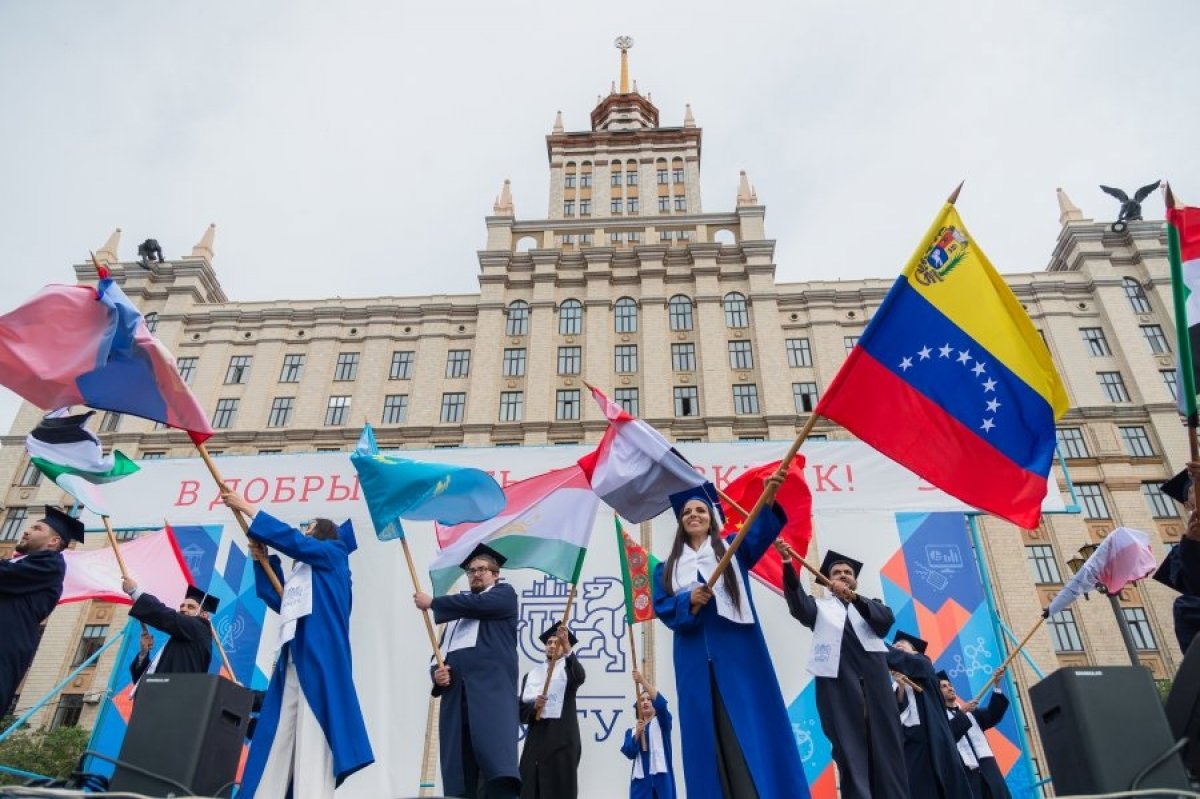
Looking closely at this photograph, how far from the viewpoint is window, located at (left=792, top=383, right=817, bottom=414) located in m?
27.0

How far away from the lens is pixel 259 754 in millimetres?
4492

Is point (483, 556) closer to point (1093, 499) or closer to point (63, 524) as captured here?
point (63, 524)

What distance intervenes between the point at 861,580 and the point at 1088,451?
A: 66.0 feet

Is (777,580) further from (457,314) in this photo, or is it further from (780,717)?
(457,314)

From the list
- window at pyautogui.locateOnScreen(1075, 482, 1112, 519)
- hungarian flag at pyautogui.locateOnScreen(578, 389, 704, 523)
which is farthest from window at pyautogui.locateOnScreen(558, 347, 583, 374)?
hungarian flag at pyautogui.locateOnScreen(578, 389, 704, 523)

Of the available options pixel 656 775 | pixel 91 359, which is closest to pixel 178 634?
pixel 91 359

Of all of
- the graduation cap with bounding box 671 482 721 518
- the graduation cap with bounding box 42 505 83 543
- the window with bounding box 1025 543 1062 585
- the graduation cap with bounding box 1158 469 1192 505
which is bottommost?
the graduation cap with bounding box 1158 469 1192 505

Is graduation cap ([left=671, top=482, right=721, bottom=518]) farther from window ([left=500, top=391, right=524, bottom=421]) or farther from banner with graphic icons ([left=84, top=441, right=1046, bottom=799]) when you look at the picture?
window ([left=500, top=391, right=524, bottom=421])

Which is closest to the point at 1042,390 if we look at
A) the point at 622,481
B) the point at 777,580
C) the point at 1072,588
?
the point at 622,481

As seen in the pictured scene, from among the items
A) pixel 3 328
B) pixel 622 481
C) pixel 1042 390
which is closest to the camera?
pixel 1042 390

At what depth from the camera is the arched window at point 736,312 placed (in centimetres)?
2922

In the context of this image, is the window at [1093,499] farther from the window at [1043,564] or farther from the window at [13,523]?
the window at [13,523]

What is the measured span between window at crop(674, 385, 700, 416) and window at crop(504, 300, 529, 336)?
653cm

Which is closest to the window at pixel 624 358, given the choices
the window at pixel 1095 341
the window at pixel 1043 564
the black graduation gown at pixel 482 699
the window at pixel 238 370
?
the window at pixel 238 370
